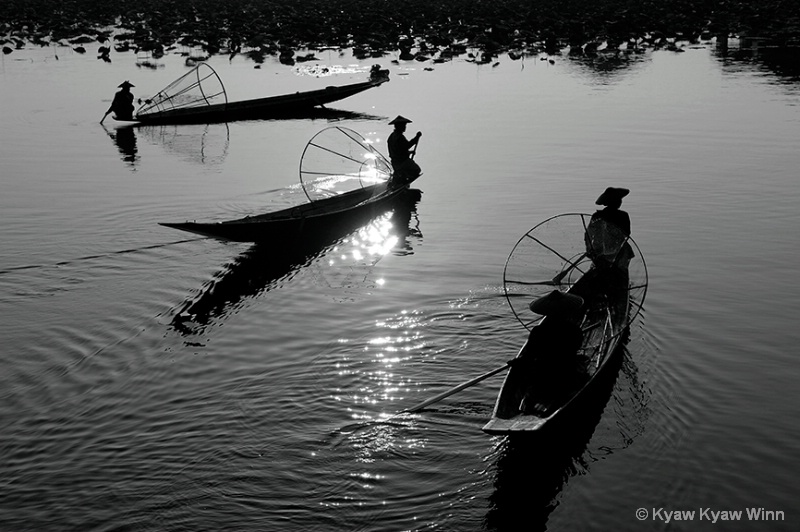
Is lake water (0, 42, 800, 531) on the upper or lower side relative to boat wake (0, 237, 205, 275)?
lower

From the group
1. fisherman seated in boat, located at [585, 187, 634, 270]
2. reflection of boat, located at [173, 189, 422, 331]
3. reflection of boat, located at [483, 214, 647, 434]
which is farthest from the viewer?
reflection of boat, located at [173, 189, 422, 331]

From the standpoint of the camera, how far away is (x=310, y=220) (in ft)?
53.0

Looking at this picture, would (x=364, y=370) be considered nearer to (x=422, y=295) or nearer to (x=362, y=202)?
(x=422, y=295)

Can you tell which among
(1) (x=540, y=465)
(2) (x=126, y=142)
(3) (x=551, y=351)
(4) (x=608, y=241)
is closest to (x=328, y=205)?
(4) (x=608, y=241)

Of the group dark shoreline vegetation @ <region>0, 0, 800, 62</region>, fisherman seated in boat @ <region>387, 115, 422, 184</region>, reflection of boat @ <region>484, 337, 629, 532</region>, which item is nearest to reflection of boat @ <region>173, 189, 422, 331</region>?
fisherman seated in boat @ <region>387, 115, 422, 184</region>

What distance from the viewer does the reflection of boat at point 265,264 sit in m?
13.5

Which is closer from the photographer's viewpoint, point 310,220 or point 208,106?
point 310,220

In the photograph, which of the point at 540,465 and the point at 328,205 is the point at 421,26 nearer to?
the point at 328,205

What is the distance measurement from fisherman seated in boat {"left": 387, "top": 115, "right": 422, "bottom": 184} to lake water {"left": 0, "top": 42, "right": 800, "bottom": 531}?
2.38 ft

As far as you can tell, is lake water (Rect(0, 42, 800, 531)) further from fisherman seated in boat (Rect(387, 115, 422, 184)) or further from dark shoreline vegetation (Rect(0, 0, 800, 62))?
dark shoreline vegetation (Rect(0, 0, 800, 62))

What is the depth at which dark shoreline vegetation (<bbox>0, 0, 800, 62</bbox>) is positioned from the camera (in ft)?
151

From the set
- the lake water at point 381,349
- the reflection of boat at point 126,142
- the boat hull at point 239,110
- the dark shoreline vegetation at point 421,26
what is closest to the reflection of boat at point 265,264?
the lake water at point 381,349

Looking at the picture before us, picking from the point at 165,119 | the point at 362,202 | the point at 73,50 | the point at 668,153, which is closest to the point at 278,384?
the point at 362,202

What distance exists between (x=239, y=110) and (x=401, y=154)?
11.7m
